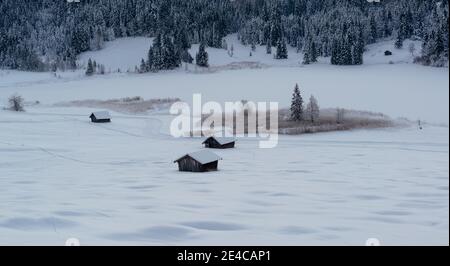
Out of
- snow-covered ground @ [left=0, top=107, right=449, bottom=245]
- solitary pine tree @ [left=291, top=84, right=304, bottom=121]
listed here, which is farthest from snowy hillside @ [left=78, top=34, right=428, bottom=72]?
snow-covered ground @ [left=0, top=107, right=449, bottom=245]

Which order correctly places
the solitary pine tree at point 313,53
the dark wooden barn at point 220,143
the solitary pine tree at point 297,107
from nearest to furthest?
the dark wooden barn at point 220,143 < the solitary pine tree at point 297,107 < the solitary pine tree at point 313,53

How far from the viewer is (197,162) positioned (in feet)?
99.2

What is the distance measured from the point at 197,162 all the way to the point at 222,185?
8.13m

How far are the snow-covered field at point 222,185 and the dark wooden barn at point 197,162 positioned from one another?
868 mm

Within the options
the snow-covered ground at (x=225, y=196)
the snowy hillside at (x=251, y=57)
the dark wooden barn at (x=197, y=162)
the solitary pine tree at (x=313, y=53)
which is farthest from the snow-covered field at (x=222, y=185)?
the solitary pine tree at (x=313, y=53)

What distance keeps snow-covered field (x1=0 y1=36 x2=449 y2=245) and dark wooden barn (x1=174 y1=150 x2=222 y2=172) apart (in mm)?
868

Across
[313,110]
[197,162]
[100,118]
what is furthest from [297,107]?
[197,162]

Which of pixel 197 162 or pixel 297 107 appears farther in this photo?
pixel 297 107

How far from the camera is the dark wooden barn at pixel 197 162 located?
99.1 feet

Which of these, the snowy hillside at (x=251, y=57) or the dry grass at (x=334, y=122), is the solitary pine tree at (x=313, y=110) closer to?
the dry grass at (x=334, y=122)

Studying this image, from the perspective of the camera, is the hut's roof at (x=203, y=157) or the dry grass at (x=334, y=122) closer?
the hut's roof at (x=203, y=157)

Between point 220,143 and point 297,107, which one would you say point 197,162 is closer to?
point 220,143
